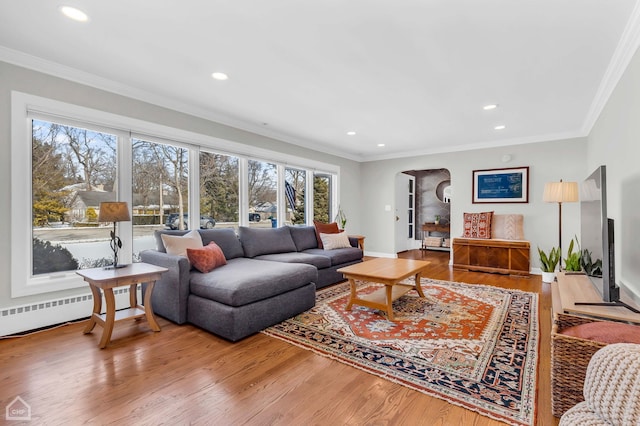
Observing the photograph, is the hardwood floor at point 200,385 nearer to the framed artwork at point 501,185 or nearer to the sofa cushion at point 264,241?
the sofa cushion at point 264,241

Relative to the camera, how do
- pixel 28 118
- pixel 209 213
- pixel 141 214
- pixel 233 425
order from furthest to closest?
1. pixel 209 213
2. pixel 141 214
3. pixel 28 118
4. pixel 233 425

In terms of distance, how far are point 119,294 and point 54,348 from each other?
870 millimetres

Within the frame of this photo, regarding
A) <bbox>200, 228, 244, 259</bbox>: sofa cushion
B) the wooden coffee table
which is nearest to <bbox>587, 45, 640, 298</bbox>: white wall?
the wooden coffee table

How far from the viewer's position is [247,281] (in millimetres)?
2670

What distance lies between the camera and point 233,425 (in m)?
1.56

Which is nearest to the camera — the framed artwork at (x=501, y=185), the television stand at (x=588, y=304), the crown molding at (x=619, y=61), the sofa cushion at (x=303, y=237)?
the television stand at (x=588, y=304)

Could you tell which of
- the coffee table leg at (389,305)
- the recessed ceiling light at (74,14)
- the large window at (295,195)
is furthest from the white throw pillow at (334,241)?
the recessed ceiling light at (74,14)

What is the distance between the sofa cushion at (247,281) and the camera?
8.48ft

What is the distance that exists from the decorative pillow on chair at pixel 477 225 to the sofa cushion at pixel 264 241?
338 centimetres

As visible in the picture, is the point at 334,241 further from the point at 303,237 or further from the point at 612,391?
the point at 612,391

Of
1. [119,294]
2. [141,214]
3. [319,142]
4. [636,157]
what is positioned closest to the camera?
[636,157]

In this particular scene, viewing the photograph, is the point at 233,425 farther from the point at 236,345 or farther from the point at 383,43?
the point at 383,43

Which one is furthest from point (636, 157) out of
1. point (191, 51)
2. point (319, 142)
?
point (319, 142)

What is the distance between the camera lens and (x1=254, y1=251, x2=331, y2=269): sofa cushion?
3988 mm
